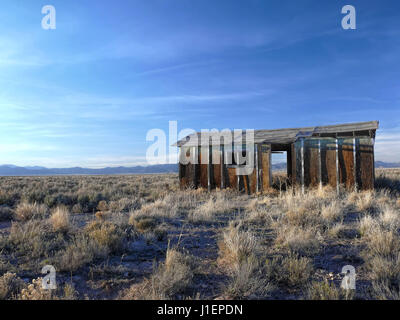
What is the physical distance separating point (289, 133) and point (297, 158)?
6.24ft

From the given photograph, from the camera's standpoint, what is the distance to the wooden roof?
40.2ft

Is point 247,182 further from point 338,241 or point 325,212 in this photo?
point 338,241

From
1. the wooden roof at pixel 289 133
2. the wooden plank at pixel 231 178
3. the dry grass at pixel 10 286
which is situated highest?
the wooden roof at pixel 289 133

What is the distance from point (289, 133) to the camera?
13.9 metres

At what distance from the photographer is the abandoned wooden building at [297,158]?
37.8 feet

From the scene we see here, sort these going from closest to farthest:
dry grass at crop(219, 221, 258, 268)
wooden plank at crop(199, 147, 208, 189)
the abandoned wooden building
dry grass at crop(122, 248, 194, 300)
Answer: dry grass at crop(122, 248, 194, 300) < dry grass at crop(219, 221, 258, 268) < the abandoned wooden building < wooden plank at crop(199, 147, 208, 189)

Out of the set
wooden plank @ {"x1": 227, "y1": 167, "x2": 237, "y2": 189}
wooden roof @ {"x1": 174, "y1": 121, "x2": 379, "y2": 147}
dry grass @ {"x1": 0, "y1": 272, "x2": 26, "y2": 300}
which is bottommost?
dry grass @ {"x1": 0, "y1": 272, "x2": 26, "y2": 300}

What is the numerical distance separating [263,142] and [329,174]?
348 centimetres

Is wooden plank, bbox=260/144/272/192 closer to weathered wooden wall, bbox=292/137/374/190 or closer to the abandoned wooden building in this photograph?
the abandoned wooden building

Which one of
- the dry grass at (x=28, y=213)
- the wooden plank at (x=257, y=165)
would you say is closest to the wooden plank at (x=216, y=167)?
the wooden plank at (x=257, y=165)

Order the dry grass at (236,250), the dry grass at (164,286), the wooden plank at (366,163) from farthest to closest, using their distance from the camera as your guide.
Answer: the wooden plank at (366,163)
the dry grass at (236,250)
the dry grass at (164,286)

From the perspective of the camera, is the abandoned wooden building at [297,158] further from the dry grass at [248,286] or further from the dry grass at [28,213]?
the dry grass at [248,286]

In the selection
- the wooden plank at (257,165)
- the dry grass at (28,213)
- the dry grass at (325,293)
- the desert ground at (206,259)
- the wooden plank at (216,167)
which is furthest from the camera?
the wooden plank at (216,167)

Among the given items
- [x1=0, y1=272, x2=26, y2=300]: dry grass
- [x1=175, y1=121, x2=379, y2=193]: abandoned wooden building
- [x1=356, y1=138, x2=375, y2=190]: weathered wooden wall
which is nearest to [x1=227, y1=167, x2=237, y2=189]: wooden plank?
[x1=175, y1=121, x2=379, y2=193]: abandoned wooden building
